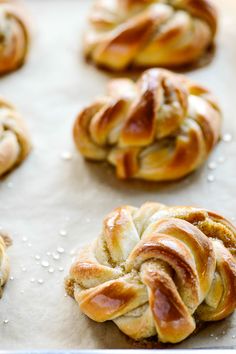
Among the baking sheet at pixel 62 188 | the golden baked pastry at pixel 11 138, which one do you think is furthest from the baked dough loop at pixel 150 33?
the golden baked pastry at pixel 11 138

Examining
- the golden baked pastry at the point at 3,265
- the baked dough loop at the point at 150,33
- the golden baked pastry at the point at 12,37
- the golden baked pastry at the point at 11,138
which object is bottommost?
the golden baked pastry at the point at 3,265

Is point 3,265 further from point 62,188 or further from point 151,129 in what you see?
point 151,129

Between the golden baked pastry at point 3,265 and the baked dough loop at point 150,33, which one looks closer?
the golden baked pastry at point 3,265

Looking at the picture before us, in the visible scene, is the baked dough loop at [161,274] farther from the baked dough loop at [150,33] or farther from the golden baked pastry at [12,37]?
the golden baked pastry at [12,37]

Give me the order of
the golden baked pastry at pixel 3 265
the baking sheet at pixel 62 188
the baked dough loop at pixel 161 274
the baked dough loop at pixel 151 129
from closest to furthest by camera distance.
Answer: the baked dough loop at pixel 161 274
the baking sheet at pixel 62 188
the golden baked pastry at pixel 3 265
the baked dough loop at pixel 151 129

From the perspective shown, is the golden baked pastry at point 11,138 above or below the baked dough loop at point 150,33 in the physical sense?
below

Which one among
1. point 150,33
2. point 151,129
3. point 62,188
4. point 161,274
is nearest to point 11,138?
point 62,188
